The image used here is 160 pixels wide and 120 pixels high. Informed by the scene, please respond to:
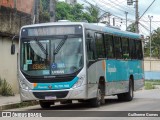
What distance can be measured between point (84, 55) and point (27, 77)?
2.23 metres

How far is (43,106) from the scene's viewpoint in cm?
2014

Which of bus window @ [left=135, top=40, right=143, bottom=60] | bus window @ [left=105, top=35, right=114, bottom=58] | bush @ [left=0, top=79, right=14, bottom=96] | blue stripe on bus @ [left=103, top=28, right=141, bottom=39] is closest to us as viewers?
bus window @ [left=105, top=35, right=114, bottom=58]

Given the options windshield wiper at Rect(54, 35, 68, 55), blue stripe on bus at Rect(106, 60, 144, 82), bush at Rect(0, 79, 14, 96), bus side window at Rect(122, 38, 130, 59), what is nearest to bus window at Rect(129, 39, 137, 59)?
blue stripe on bus at Rect(106, 60, 144, 82)

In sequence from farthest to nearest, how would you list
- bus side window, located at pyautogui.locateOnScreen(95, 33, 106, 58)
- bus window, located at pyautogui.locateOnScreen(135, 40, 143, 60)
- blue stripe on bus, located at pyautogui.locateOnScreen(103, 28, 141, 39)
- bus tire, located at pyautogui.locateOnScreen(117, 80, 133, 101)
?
bus window, located at pyautogui.locateOnScreen(135, 40, 143, 60) < bus tire, located at pyautogui.locateOnScreen(117, 80, 133, 101) < blue stripe on bus, located at pyautogui.locateOnScreen(103, 28, 141, 39) < bus side window, located at pyautogui.locateOnScreen(95, 33, 106, 58)

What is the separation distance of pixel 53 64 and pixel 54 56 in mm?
295

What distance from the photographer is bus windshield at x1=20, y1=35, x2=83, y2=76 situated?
59.8ft

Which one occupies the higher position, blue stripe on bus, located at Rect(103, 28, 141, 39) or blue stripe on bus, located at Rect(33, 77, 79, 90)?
blue stripe on bus, located at Rect(103, 28, 141, 39)

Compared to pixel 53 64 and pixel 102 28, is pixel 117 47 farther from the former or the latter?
pixel 53 64

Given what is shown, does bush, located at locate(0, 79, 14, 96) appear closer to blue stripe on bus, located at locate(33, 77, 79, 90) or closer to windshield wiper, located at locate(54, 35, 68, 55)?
blue stripe on bus, located at locate(33, 77, 79, 90)

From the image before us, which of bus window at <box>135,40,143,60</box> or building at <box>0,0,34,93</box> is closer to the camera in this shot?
building at <box>0,0,34,93</box>

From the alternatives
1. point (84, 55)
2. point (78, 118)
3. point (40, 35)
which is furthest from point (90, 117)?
point (40, 35)

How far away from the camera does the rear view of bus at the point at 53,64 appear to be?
18109 mm

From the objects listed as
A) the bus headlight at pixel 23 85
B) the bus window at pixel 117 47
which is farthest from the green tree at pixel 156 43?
the bus headlight at pixel 23 85

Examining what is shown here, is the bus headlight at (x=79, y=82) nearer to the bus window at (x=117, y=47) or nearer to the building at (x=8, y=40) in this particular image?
the bus window at (x=117, y=47)
